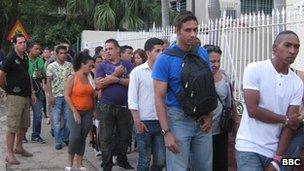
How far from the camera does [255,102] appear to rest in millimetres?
3738

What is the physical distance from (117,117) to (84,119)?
52 centimetres

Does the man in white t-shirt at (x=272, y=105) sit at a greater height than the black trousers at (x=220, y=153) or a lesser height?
greater

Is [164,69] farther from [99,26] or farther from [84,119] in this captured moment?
[99,26]

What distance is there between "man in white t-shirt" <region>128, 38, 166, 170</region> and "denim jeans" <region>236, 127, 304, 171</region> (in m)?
1.83

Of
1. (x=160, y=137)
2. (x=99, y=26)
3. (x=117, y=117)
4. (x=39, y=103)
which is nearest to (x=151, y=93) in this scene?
(x=160, y=137)

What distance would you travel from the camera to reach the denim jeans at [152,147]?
18.4 ft

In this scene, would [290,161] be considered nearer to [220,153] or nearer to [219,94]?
[219,94]

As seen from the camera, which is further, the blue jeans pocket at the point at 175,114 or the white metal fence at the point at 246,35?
the white metal fence at the point at 246,35

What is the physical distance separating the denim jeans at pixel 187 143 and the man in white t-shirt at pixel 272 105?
0.54 m

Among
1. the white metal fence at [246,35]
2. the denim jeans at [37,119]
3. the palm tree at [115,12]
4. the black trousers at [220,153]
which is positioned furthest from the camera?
the palm tree at [115,12]

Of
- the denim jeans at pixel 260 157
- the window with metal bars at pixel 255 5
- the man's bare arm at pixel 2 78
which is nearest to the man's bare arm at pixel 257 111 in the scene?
the denim jeans at pixel 260 157

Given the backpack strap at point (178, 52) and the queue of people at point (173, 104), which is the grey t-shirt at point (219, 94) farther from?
the backpack strap at point (178, 52)

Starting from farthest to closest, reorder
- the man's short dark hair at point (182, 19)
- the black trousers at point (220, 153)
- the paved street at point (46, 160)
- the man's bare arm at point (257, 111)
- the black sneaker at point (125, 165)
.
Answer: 1. the paved street at point (46, 160)
2. the black sneaker at point (125, 165)
3. the black trousers at point (220, 153)
4. the man's short dark hair at point (182, 19)
5. the man's bare arm at point (257, 111)

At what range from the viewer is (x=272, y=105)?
12.3 feet
